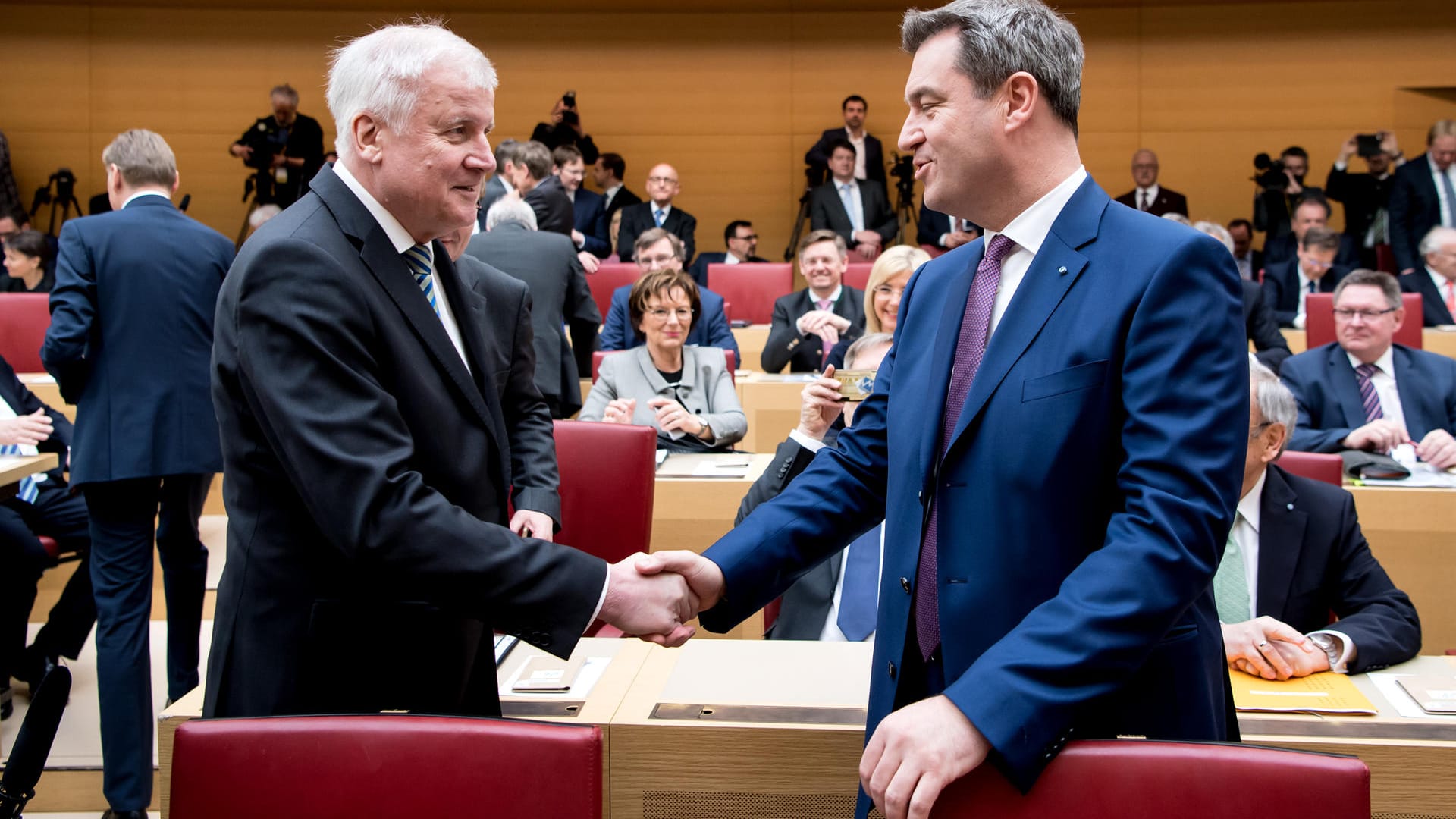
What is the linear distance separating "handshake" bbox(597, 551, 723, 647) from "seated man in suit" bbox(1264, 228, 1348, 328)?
18.6ft

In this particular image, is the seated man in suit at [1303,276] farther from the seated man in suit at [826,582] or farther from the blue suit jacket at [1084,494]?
the blue suit jacket at [1084,494]

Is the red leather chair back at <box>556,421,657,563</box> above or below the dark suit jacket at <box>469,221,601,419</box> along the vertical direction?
below

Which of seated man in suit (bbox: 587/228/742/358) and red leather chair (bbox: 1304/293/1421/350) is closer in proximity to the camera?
seated man in suit (bbox: 587/228/742/358)

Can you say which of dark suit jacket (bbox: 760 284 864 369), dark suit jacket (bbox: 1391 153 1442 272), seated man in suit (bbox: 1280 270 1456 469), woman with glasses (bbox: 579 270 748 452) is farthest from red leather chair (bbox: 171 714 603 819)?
dark suit jacket (bbox: 1391 153 1442 272)

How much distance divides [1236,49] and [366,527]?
9.78 m

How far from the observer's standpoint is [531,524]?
1.92 m

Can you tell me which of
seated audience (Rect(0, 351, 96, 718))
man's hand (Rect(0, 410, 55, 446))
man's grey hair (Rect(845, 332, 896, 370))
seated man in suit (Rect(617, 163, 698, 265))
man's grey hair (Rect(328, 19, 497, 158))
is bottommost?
seated audience (Rect(0, 351, 96, 718))

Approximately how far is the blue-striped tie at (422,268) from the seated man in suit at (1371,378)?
342 cm

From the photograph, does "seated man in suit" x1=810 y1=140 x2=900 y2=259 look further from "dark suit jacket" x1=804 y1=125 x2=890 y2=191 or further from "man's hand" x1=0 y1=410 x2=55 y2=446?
"man's hand" x1=0 y1=410 x2=55 y2=446

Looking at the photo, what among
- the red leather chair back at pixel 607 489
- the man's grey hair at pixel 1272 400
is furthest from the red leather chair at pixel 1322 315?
the red leather chair back at pixel 607 489

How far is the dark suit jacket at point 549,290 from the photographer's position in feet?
14.7

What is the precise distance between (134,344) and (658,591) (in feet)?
6.93

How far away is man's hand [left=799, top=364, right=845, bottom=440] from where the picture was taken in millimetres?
2521

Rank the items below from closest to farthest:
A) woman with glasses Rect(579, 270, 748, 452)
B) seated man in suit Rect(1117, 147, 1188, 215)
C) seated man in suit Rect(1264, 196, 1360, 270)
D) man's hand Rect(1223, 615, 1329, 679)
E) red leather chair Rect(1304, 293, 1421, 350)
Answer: man's hand Rect(1223, 615, 1329, 679) < woman with glasses Rect(579, 270, 748, 452) < red leather chair Rect(1304, 293, 1421, 350) < seated man in suit Rect(1264, 196, 1360, 270) < seated man in suit Rect(1117, 147, 1188, 215)
